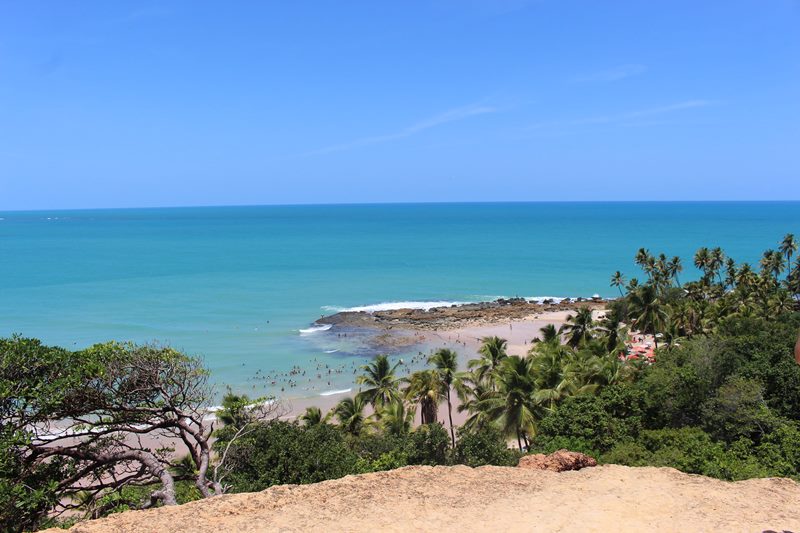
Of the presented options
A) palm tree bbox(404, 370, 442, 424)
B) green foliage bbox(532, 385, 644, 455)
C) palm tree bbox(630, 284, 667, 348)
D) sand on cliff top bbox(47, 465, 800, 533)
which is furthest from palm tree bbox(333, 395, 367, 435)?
palm tree bbox(630, 284, 667, 348)

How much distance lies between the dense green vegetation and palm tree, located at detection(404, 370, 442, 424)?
8 cm

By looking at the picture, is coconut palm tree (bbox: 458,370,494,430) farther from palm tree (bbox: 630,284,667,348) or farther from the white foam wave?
palm tree (bbox: 630,284,667,348)

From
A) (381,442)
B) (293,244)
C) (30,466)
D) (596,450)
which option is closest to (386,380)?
(381,442)

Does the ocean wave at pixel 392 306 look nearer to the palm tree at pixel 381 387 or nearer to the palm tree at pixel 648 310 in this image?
the palm tree at pixel 648 310

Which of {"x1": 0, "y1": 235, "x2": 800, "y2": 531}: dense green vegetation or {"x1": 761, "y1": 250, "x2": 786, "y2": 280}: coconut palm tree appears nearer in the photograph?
{"x1": 0, "y1": 235, "x2": 800, "y2": 531}: dense green vegetation

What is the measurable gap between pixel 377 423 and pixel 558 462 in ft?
38.8

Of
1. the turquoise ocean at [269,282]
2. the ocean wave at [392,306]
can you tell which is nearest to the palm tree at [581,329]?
the turquoise ocean at [269,282]

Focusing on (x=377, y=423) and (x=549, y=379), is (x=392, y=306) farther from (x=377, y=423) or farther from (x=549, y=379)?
(x=377, y=423)

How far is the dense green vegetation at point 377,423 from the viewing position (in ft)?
38.7

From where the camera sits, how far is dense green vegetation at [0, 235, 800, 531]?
11781 mm

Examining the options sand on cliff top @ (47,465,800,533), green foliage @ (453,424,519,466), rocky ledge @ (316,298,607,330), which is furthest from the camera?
rocky ledge @ (316,298,607,330)

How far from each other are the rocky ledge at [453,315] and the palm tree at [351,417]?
106ft

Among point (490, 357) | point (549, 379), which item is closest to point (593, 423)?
point (549, 379)

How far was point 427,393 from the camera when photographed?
2811cm
